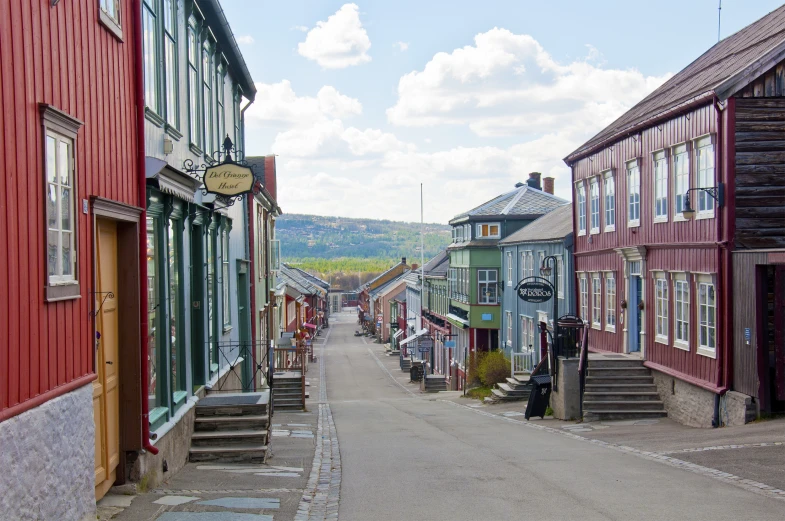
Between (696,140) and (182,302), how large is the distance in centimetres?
1122

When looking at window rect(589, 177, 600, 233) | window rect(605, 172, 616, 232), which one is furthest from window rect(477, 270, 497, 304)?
window rect(605, 172, 616, 232)

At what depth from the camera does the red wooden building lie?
19.9ft

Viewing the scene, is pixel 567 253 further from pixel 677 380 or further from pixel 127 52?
pixel 127 52

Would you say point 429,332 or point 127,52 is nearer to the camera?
point 127,52

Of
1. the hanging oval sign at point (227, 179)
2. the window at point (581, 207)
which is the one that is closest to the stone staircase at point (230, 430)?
the hanging oval sign at point (227, 179)

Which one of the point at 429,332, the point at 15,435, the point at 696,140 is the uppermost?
the point at 696,140

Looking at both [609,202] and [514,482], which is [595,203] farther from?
[514,482]

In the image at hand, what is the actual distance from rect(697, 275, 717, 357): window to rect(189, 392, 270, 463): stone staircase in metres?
Result: 9.11

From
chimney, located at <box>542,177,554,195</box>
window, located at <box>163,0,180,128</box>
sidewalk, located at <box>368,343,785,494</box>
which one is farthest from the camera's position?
chimney, located at <box>542,177,554,195</box>

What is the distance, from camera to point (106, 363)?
904 cm

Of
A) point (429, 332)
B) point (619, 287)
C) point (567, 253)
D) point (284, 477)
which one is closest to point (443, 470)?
point (284, 477)

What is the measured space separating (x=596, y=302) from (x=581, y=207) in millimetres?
3220

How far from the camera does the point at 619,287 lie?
941 inches

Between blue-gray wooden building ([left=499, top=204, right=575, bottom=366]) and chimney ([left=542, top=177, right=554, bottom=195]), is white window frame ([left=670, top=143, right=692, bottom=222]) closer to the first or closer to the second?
blue-gray wooden building ([left=499, top=204, right=575, bottom=366])
